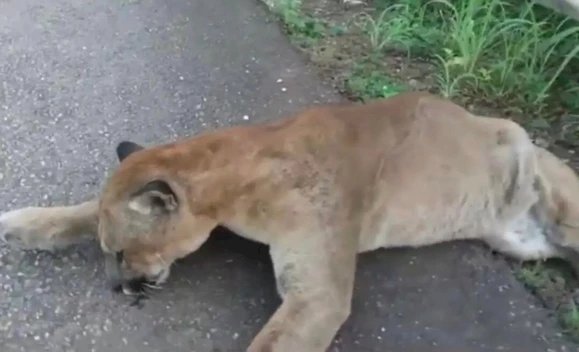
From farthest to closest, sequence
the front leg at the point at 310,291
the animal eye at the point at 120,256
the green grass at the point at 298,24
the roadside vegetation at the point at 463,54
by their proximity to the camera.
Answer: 1. the green grass at the point at 298,24
2. the roadside vegetation at the point at 463,54
3. the animal eye at the point at 120,256
4. the front leg at the point at 310,291

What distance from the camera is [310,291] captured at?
9.40 ft

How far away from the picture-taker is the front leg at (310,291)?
279cm

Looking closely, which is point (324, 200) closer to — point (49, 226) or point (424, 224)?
point (424, 224)

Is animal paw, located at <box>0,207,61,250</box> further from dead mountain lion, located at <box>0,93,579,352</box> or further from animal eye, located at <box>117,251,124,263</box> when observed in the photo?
animal eye, located at <box>117,251,124,263</box>

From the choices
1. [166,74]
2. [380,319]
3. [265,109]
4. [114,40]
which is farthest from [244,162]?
[114,40]

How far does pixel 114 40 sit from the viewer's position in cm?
461

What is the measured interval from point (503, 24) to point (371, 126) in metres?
1.47

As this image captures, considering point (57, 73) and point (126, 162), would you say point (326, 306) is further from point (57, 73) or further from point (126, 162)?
point (57, 73)

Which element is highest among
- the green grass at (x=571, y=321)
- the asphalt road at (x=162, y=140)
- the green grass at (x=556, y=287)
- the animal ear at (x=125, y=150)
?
the animal ear at (x=125, y=150)

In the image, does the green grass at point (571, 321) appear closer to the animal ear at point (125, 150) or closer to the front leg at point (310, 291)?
the front leg at point (310, 291)

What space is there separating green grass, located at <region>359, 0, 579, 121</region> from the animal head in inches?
64.5

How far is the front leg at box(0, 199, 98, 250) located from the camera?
3.15m

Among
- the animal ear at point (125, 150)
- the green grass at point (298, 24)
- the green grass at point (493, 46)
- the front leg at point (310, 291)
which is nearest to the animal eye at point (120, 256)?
the animal ear at point (125, 150)

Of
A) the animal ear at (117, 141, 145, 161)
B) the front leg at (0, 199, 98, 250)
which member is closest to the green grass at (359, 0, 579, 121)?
the animal ear at (117, 141, 145, 161)
